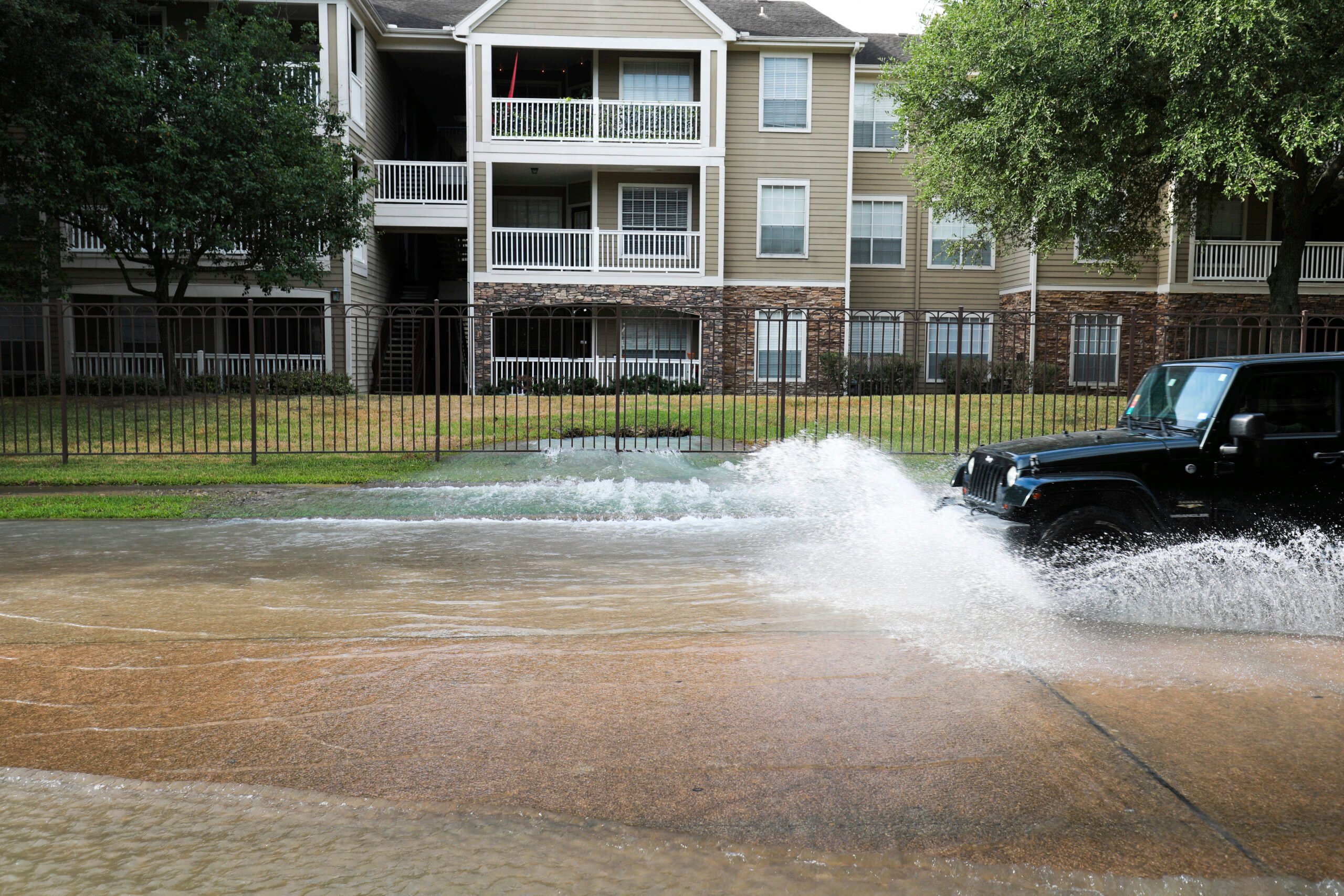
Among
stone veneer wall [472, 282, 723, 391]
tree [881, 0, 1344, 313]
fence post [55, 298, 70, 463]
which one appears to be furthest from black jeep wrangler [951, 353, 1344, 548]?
stone veneer wall [472, 282, 723, 391]

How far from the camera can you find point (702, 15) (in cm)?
2811

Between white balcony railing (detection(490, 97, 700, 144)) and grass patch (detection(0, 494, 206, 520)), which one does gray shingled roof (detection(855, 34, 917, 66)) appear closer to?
white balcony railing (detection(490, 97, 700, 144))

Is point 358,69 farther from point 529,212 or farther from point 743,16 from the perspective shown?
point 743,16

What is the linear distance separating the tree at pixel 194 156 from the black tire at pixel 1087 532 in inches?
678

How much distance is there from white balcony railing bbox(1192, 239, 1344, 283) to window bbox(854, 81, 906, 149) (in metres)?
9.25

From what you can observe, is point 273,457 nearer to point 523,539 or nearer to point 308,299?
point 523,539

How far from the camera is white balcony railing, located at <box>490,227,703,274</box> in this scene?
1113 inches

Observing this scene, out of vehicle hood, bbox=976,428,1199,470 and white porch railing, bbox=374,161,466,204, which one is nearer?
vehicle hood, bbox=976,428,1199,470

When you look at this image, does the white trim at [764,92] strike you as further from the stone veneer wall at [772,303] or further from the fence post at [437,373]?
the fence post at [437,373]

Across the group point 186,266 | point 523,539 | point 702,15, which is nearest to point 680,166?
point 702,15

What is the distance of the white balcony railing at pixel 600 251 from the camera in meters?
28.3

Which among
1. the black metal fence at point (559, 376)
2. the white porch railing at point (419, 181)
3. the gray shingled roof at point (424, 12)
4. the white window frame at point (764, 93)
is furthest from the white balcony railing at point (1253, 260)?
the gray shingled roof at point (424, 12)

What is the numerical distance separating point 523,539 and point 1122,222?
19.2 meters

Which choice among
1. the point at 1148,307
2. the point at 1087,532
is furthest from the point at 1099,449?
the point at 1148,307
